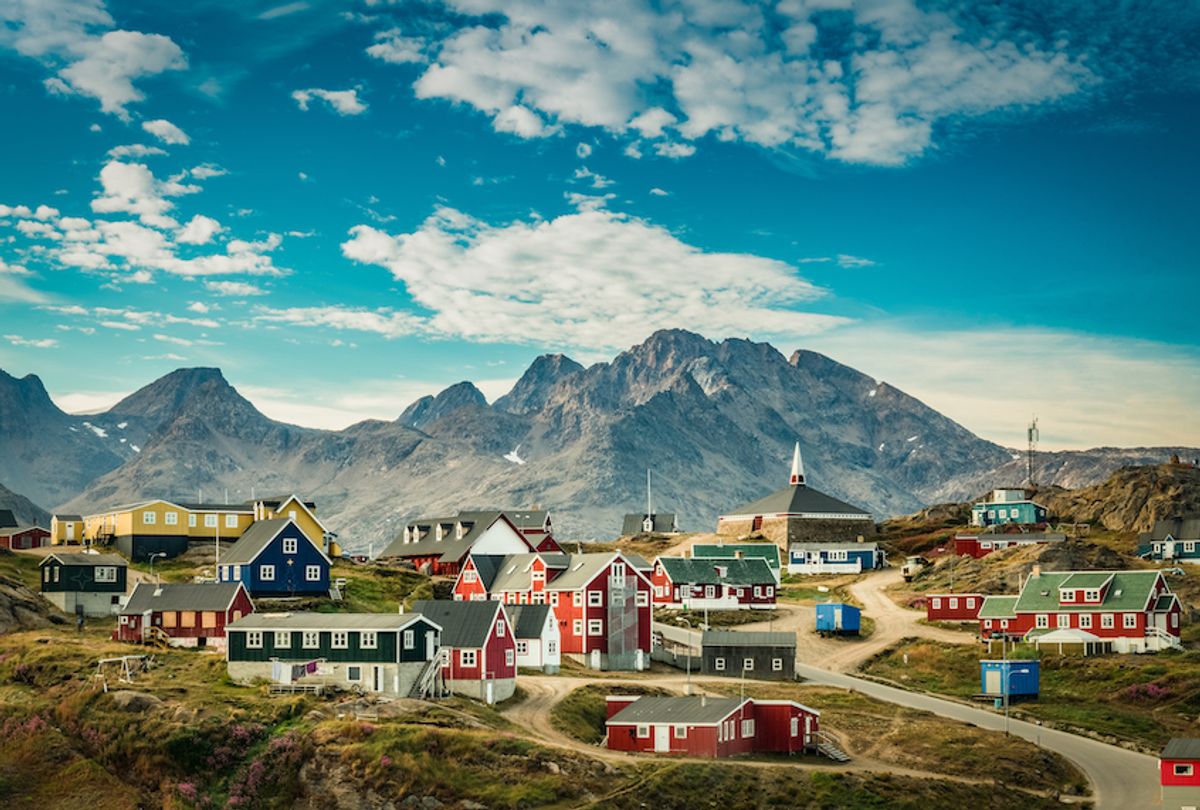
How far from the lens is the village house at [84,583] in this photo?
315ft

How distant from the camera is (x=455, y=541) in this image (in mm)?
135250

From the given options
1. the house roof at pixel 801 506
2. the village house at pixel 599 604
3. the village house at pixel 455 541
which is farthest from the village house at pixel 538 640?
the house roof at pixel 801 506

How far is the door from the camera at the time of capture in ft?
320

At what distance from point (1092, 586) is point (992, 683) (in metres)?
19.5

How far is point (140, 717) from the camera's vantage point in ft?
236

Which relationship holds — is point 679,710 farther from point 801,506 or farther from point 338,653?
point 801,506

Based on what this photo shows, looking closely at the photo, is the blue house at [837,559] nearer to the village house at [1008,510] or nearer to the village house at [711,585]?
the village house at [1008,510]

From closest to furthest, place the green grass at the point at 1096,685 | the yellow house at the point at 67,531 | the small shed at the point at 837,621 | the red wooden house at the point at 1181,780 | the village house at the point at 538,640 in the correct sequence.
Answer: the red wooden house at the point at 1181,780, the green grass at the point at 1096,685, the village house at the point at 538,640, the small shed at the point at 837,621, the yellow house at the point at 67,531

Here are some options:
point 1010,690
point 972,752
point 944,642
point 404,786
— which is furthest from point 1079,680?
point 404,786

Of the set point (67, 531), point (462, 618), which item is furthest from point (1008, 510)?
point (462, 618)

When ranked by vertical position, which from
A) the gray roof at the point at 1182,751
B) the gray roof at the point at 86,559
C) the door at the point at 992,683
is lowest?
the gray roof at the point at 1182,751

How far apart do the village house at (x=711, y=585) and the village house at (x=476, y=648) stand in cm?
4783

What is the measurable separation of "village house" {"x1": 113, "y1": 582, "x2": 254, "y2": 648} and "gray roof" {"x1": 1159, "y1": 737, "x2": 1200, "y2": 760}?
171 feet

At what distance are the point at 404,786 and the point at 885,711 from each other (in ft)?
114
